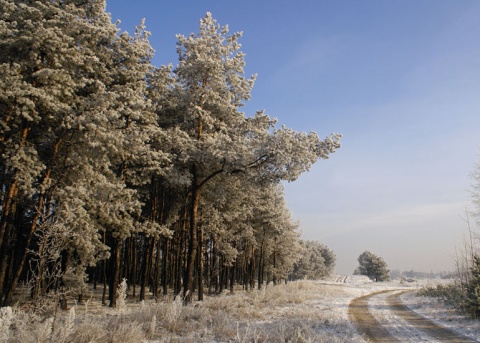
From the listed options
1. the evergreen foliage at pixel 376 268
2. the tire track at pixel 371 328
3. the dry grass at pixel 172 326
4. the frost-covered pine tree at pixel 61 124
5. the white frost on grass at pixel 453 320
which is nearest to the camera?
the dry grass at pixel 172 326

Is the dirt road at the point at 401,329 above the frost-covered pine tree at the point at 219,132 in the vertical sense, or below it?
below

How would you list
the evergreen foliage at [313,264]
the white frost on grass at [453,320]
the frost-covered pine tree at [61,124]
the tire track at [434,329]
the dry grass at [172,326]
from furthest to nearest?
the evergreen foliage at [313,264] → the frost-covered pine tree at [61,124] → the white frost on grass at [453,320] → the tire track at [434,329] → the dry grass at [172,326]

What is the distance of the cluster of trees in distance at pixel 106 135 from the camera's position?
13734mm

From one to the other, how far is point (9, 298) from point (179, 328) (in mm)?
9505

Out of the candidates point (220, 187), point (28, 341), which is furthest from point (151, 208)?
point (28, 341)

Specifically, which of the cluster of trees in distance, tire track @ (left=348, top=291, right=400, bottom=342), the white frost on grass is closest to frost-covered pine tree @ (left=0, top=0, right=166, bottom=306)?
the cluster of trees in distance

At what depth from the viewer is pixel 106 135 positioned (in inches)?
547

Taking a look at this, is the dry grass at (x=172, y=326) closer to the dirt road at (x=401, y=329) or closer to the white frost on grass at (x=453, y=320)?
the dirt road at (x=401, y=329)

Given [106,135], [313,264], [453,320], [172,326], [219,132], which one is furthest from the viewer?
[313,264]

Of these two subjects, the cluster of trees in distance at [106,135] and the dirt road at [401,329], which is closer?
the dirt road at [401,329]

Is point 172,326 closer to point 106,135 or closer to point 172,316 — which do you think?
point 172,316

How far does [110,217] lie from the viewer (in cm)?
1564

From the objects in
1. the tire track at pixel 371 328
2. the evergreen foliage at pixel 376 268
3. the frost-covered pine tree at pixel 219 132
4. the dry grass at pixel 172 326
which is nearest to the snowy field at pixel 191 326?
the dry grass at pixel 172 326

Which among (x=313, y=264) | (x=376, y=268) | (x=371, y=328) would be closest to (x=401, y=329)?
(x=371, y=328)
